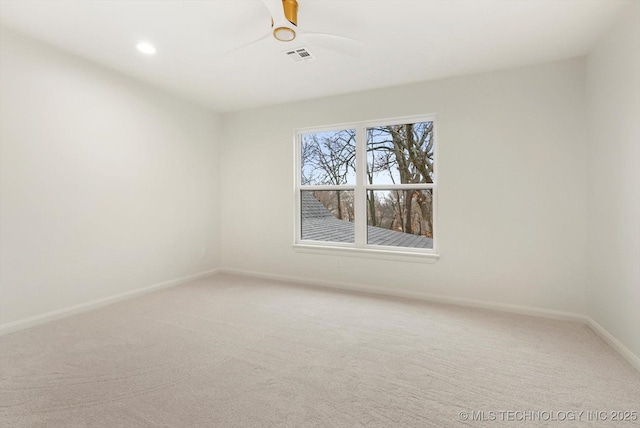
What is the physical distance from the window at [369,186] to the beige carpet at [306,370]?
1086 millimetres

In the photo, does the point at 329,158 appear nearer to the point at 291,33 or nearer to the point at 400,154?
the point at 400,154

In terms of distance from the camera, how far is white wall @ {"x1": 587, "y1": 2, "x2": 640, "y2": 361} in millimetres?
2191

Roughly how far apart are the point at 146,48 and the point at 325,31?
5.71 ft

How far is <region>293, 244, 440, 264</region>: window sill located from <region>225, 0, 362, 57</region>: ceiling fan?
235cm

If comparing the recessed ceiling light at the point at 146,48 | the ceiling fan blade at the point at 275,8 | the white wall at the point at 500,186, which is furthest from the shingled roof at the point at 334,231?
the ceiling fan blade at the point at 275,8

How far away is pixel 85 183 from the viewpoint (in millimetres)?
3217

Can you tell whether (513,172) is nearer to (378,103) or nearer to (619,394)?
(378,103)

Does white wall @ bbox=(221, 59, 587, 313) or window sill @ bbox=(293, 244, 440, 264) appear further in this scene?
window sill @ bbox=(293, 244, 440, 264)

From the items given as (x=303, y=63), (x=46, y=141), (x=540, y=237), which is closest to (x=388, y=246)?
(x=540, y=237)

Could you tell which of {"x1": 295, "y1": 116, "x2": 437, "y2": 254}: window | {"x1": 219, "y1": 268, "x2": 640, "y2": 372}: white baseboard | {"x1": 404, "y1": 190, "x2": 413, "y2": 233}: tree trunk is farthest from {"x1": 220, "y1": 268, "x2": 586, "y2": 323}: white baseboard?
{"x1": 404, "y1": 190, "x2": 413, "y2": 233}: tree trunk

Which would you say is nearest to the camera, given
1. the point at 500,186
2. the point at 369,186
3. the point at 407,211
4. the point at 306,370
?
the point at 306,370

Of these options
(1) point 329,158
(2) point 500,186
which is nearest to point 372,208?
(1) point 329,158

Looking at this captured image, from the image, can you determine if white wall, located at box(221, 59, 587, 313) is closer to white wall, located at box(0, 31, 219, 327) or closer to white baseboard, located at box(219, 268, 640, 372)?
white baseboard, located at box(219, 268, 640, 372)

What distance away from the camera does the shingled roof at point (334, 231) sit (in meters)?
3.87
